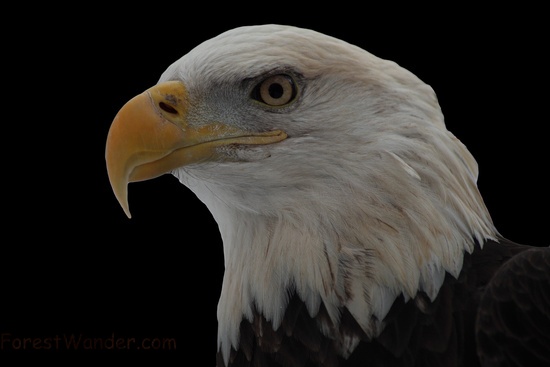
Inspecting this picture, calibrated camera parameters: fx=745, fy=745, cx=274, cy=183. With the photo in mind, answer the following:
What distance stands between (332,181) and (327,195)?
0.05 metres

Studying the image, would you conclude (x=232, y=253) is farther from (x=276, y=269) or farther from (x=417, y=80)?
(x=417, y=80)

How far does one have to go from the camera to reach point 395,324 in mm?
2623

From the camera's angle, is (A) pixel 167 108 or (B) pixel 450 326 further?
(A) pixel 167 108

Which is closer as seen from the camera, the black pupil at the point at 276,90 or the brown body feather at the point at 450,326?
the brown body feather at the point at 450,326

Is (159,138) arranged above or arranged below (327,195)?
above

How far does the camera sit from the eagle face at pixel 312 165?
2637 mm

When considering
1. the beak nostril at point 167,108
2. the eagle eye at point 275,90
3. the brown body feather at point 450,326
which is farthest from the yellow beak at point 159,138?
the brown body feather at point 450,326

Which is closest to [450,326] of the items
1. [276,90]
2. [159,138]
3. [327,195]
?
[327,195]

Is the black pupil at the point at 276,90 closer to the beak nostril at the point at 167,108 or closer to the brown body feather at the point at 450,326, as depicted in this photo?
the beak nostril at the point at 167,108

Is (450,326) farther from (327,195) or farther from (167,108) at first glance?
(167,108)

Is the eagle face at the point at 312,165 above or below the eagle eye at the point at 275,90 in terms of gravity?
below

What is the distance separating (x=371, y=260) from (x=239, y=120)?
699 mm

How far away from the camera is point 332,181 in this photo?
2691 millimetres

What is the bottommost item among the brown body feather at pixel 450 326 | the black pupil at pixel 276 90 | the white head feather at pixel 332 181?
the brown body feather at pixel 450 326
